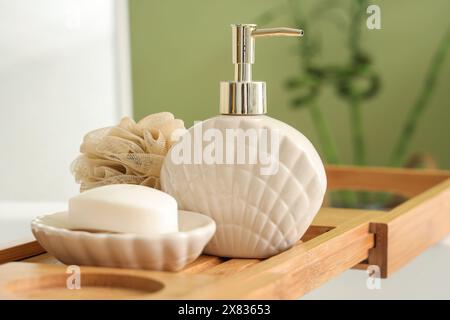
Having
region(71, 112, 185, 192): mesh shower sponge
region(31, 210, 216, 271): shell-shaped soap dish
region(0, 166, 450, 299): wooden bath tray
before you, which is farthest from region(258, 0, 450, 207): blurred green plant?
region(31, 210, 216, 271): shell-shaped soap dish

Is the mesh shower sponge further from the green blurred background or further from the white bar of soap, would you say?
the green blurred background

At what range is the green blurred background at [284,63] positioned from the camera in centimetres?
192

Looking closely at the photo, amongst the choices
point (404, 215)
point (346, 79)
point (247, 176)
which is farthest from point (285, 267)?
point (346, 79)

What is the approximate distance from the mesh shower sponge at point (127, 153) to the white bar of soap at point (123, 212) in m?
0.11

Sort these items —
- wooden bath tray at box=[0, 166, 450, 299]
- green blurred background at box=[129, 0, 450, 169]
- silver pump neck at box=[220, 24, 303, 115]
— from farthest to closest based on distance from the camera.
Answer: green blurred background at box=[129, 0, 450, 169] < silver pump neck at box=[220, 24, 303, 115] < wooden bath tray at box=[0, 166, 450, 299]

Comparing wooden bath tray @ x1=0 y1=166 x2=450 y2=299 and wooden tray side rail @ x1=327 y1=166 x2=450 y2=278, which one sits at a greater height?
wooden bath tray @ x1=0 y1=166 x2=450 y2=299

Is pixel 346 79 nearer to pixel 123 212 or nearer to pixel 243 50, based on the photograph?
pixel 243 50

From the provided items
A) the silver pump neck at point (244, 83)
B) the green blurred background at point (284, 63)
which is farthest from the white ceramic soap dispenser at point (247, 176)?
the green blurred background at point (284, 63)

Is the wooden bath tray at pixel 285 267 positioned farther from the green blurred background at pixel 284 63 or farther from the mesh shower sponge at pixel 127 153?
the green blurred background at pixel 284 63

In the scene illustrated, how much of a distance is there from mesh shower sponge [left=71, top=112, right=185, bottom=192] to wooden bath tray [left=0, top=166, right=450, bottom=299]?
0.23 feet

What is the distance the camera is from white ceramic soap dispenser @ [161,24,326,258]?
0.45m

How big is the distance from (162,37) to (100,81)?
41 cm

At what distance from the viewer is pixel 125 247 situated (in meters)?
0.38

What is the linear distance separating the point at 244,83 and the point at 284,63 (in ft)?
5.27
